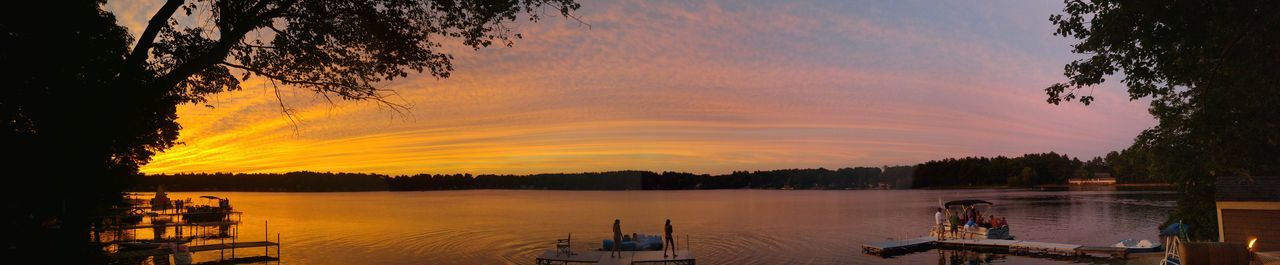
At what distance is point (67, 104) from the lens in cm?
1277

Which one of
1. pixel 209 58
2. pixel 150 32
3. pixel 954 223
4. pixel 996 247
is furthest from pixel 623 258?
pixel 954 223

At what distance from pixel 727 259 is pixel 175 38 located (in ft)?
98.4

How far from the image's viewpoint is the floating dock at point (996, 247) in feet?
116

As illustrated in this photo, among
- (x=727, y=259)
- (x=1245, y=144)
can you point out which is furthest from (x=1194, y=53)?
(x=727, y=259)

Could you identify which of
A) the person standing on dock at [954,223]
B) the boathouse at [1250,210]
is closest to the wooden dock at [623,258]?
the boathouse at [1250,210]

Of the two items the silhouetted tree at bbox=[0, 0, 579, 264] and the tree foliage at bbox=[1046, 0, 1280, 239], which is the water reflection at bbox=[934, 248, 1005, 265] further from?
the silhouetted tree at bbox=[0, 0, 579, 264]

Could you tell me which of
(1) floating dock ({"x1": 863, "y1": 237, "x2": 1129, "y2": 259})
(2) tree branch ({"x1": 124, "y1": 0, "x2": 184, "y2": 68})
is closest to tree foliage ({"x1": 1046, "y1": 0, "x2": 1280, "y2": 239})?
(1) floating dock ({"x1": 863, "y1": 237, "x2": 1129, "y2": 259})

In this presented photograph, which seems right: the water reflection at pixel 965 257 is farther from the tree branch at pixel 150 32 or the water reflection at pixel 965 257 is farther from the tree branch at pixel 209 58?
the tree branch at pixel 150 32

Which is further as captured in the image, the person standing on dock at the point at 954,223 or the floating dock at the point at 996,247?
the person standing on dock at the point at 954,223

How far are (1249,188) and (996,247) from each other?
16.2 metres

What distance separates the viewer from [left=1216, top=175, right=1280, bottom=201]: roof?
75.0ft

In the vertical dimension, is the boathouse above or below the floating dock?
above

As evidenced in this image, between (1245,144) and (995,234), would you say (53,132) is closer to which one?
(1245,144)

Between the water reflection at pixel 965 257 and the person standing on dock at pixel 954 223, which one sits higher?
the person standing on dock at pixel 954 223
